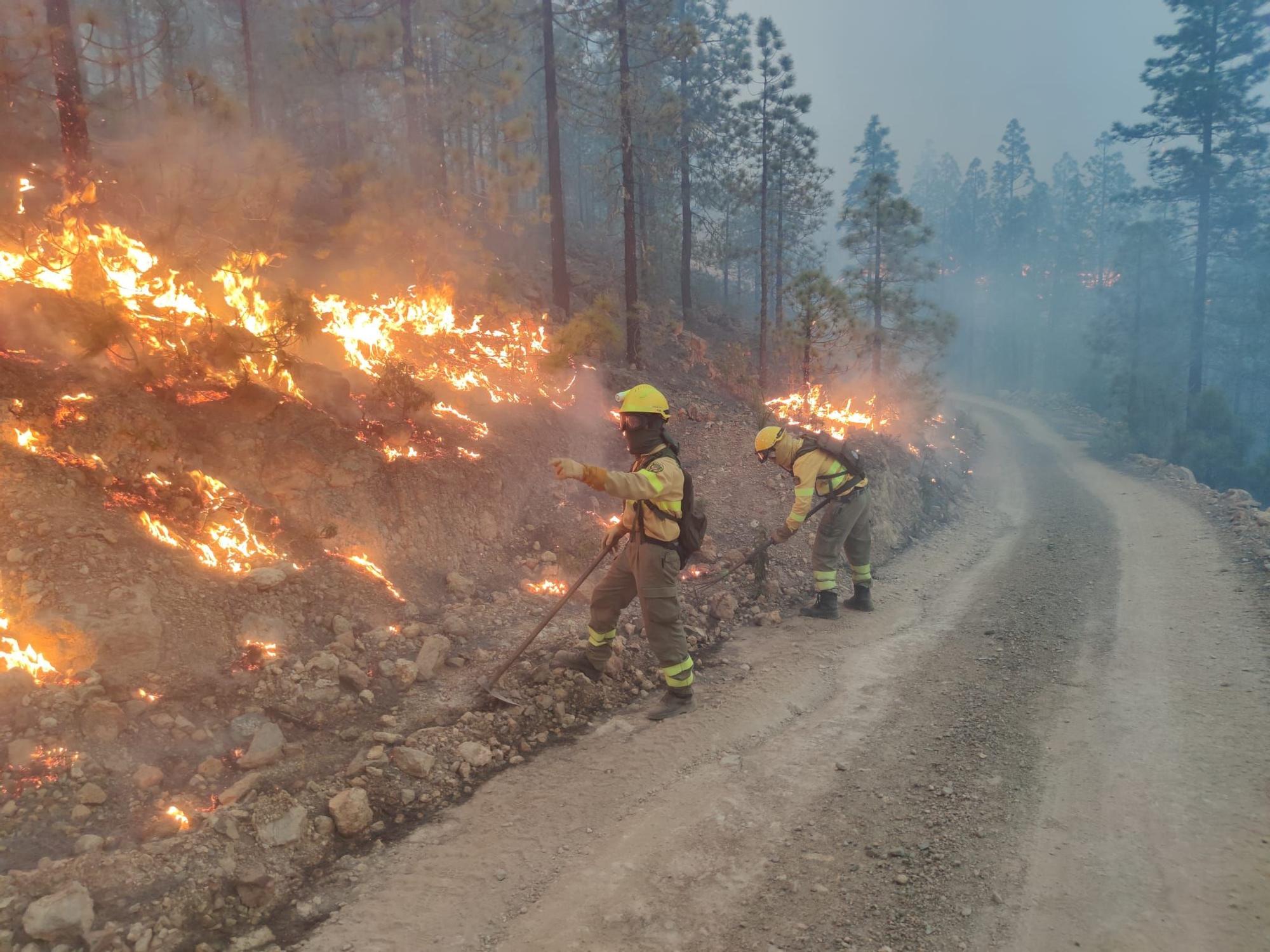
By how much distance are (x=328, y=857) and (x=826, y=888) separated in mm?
2828

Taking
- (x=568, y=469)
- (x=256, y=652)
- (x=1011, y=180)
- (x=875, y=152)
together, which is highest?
(x=1011, y=180)

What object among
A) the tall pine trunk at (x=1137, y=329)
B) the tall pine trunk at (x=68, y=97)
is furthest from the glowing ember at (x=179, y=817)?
the tall pine trunk at (x=1137, y=329)

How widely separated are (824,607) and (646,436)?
3799 mm

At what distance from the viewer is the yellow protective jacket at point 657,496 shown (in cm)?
559

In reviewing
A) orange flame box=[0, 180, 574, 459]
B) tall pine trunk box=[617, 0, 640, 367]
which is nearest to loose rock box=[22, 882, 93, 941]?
orange flame box=[0, 180, 574, 459]

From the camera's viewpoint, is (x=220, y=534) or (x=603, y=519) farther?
(x=603, y=519)

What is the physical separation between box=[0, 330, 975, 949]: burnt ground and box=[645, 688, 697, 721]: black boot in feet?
1.28

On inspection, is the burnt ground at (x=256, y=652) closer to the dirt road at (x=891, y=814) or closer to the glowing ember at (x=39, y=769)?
the glowing ember at (x=39, y=769)

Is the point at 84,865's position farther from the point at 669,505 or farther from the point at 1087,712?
the point at 1087,712

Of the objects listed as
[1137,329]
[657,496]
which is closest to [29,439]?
[657,496]

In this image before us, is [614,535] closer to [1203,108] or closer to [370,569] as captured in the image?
[370,569]

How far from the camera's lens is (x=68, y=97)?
8.43m

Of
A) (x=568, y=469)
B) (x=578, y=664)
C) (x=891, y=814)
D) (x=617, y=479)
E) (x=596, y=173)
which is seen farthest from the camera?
(x=596, y=173)

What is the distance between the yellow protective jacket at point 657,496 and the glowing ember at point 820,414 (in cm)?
958
